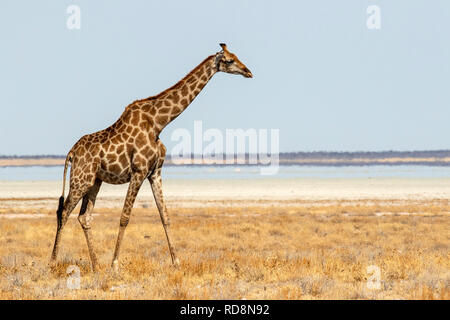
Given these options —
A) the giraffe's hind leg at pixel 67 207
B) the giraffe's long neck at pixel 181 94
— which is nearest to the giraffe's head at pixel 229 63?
the giraffe's long neck at pixel 181 94

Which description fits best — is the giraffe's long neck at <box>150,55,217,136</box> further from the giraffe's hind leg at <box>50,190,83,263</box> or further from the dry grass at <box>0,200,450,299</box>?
the dry grass at <box>0,200,450,299</box>

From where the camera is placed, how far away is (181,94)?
13438 mm

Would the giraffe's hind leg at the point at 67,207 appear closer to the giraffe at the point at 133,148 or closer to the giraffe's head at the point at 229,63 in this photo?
the giraffe at the point at 133,148

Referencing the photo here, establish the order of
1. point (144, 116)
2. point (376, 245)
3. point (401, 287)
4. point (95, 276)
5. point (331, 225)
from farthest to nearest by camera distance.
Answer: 1. point (331, 225)
2. point (376, 245)
3. point (144, 116)
4. point (95, 276)
5. point (401, 287)

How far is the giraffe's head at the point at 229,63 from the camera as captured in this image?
13.0 metres

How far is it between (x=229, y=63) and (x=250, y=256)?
18.9ft

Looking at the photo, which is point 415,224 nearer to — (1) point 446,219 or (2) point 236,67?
(1) point 446,219

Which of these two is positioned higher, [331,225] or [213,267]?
[213,267]

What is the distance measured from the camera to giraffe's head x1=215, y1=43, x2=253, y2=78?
42.6 feet

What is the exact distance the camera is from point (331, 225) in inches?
1138

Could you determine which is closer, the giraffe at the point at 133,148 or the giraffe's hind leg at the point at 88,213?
the giraffe at the point at 133,148

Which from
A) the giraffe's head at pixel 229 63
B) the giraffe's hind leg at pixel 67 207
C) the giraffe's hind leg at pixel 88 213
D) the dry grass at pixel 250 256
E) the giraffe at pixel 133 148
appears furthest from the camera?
the giraffe's hind leg at pixel 88 213

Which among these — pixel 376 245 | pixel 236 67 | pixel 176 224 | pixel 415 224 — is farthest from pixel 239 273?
pixel 415 224
